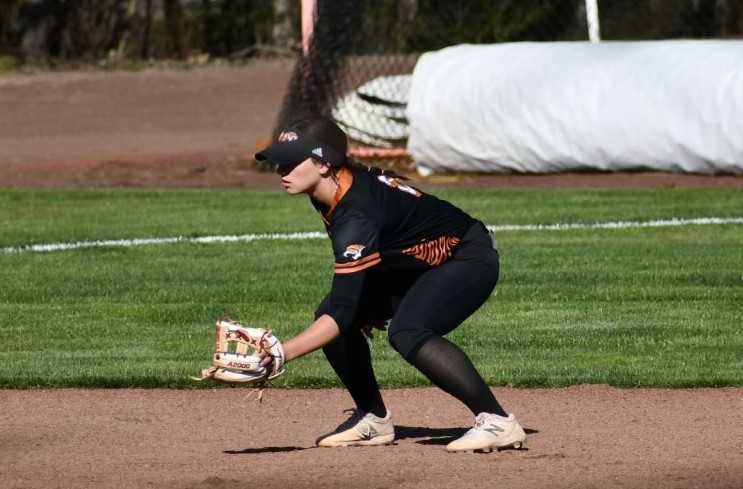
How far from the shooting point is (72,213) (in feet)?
52.4

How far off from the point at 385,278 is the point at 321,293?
4.70 meters

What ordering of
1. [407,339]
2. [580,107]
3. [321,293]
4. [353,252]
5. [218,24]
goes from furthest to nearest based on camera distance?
[218,24] → [580,107] → [321,293] → [407,339] → [353,252]

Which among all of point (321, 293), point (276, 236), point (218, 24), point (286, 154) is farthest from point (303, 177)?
point (218, 24)

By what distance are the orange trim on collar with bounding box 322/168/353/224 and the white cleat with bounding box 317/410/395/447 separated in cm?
97

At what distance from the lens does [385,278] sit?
6.48 m

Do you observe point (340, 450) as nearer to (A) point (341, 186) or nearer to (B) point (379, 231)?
(B) point (379, 231)

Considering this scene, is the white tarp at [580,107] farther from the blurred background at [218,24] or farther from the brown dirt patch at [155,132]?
the blurred background at [218,24]

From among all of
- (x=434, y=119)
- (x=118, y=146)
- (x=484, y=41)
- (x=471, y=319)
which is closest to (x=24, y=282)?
(x=471, y=319)

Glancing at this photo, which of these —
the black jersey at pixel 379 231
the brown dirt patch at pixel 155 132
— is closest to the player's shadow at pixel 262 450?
the black jersey at pixel 379 231

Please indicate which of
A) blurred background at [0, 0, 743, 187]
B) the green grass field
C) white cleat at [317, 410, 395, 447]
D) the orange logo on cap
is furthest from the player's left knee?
blurred background at [0, 0, 743, 187]

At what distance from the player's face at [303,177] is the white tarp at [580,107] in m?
11.8

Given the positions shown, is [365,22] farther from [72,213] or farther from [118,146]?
[72,213]

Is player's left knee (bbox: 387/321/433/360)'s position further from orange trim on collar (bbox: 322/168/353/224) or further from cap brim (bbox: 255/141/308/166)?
cap brim (bbox: 255/141/308/166)

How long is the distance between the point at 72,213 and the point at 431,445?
987cm
